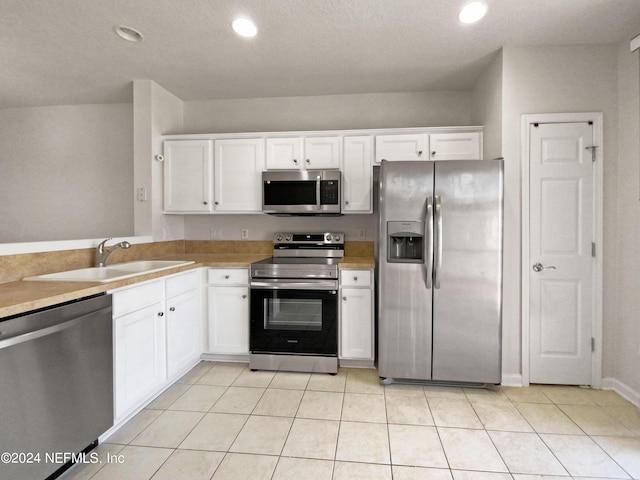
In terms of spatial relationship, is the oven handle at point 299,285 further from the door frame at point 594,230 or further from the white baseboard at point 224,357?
the door frame at point 594,230

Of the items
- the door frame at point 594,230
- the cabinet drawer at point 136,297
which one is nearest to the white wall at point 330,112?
the door frame at point 594,230

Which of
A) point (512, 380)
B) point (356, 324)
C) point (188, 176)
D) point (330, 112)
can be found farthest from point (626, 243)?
point (188, 176)

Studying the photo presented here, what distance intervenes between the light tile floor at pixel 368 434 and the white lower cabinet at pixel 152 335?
0.59 ft

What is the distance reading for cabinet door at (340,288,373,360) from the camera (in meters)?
2.79

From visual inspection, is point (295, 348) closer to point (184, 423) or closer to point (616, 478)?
point (184, 423)

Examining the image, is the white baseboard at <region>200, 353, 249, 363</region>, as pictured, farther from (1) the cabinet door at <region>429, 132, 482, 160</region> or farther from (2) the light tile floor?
(1) the cabinet door at <region>429, 132, 482, 160</region>

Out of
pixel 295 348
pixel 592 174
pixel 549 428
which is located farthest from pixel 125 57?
pixel 549 428

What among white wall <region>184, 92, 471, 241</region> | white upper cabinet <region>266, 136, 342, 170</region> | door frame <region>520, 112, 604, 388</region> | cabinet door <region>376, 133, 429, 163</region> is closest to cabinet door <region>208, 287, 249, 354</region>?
white wall <region>184, 92, 471, 241</region>

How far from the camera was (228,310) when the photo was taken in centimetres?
292

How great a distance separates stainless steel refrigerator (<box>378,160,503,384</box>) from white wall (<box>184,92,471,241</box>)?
2.91ft

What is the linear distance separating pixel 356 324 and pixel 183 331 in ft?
4.56

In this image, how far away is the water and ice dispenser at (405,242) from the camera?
98.3 inches

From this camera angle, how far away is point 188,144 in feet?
10.6

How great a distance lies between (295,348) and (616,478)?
202 cm
